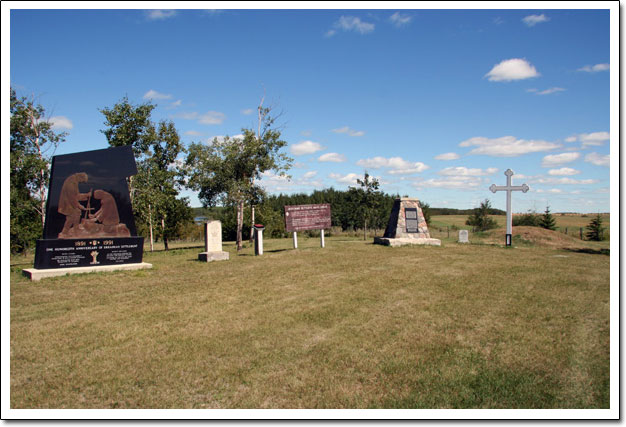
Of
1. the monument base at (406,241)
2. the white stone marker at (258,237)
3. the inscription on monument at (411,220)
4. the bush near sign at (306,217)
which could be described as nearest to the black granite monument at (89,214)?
the white stone marker at (258,237)

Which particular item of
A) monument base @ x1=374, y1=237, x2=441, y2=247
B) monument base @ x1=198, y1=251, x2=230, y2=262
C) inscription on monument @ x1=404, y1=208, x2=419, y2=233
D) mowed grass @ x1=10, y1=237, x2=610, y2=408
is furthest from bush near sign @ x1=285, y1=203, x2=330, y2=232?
mowed grass @ x1=10, y1=237, x2=610, y2=408

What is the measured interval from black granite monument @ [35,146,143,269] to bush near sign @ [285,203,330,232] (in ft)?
24.5

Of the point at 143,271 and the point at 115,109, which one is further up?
the point at 115,109

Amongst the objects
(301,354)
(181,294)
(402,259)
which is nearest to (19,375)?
(301,354)

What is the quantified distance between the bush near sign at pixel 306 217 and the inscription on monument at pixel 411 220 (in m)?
3.99

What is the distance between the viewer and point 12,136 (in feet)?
61.4

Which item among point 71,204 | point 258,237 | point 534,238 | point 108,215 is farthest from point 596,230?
point 71,204

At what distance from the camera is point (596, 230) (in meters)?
29.8

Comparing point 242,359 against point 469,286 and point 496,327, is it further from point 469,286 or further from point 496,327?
point 469,286

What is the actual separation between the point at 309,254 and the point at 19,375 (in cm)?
1214

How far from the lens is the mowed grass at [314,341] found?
4.12 metres

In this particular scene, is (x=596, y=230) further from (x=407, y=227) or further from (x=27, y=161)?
(x=27, y=161)
